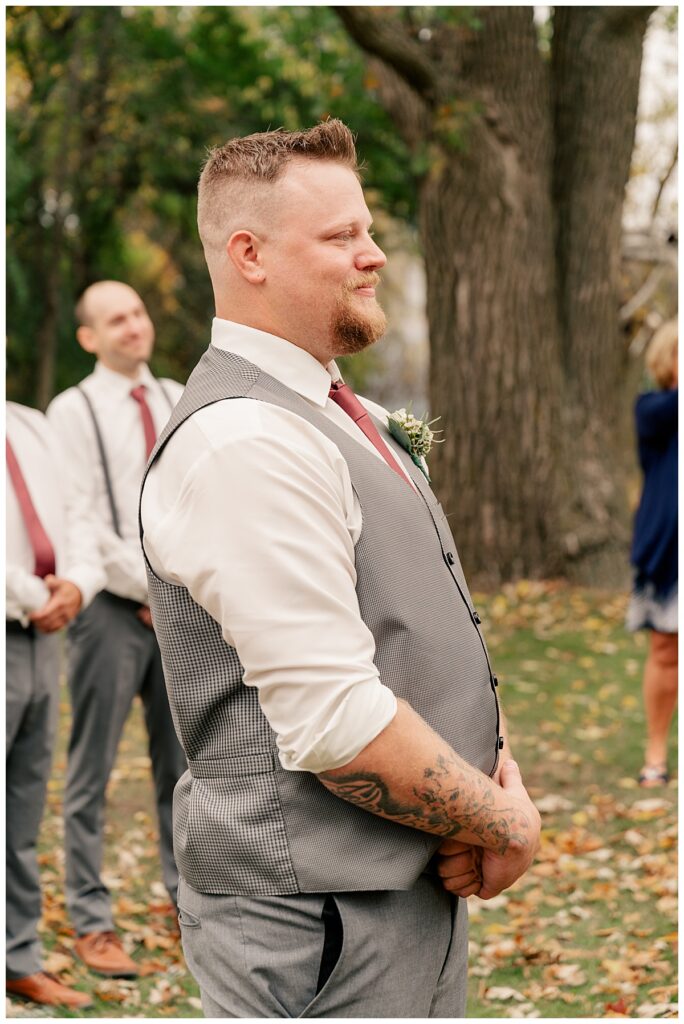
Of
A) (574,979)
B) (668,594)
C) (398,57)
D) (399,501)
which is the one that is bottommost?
(574,979)

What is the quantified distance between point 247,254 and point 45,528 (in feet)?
8.19

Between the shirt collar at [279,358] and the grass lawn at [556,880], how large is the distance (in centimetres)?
301

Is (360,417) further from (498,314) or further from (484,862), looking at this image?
(498,314)

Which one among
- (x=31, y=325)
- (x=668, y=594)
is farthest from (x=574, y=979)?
(x=31, y=325)

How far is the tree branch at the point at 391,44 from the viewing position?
→ 341 inches

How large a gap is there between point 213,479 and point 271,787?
0.57m

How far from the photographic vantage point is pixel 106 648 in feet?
16.5

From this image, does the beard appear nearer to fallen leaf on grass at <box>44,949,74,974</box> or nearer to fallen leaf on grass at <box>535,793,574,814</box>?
fallen leaf on grass at <box>44,949,74,974</box>

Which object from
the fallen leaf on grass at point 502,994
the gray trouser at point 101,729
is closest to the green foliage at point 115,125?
the gray trouser at point 101,729

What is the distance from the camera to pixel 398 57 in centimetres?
914

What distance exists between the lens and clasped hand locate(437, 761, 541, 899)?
7.53ft

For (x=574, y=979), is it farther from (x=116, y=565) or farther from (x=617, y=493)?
(x=617, y=493)

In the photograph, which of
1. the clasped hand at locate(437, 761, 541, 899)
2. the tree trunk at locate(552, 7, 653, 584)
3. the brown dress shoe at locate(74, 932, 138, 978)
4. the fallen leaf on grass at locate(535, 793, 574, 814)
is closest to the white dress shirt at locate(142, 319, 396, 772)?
the clasped hand at locate(437, 761, 541, 899)

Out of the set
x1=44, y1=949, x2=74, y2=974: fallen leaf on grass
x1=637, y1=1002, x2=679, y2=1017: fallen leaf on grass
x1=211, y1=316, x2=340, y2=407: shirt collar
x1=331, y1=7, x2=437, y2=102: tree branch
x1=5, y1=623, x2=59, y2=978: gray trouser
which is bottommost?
x1=44, y1=949, x2=74, y2=974: fallen leaf on grass
